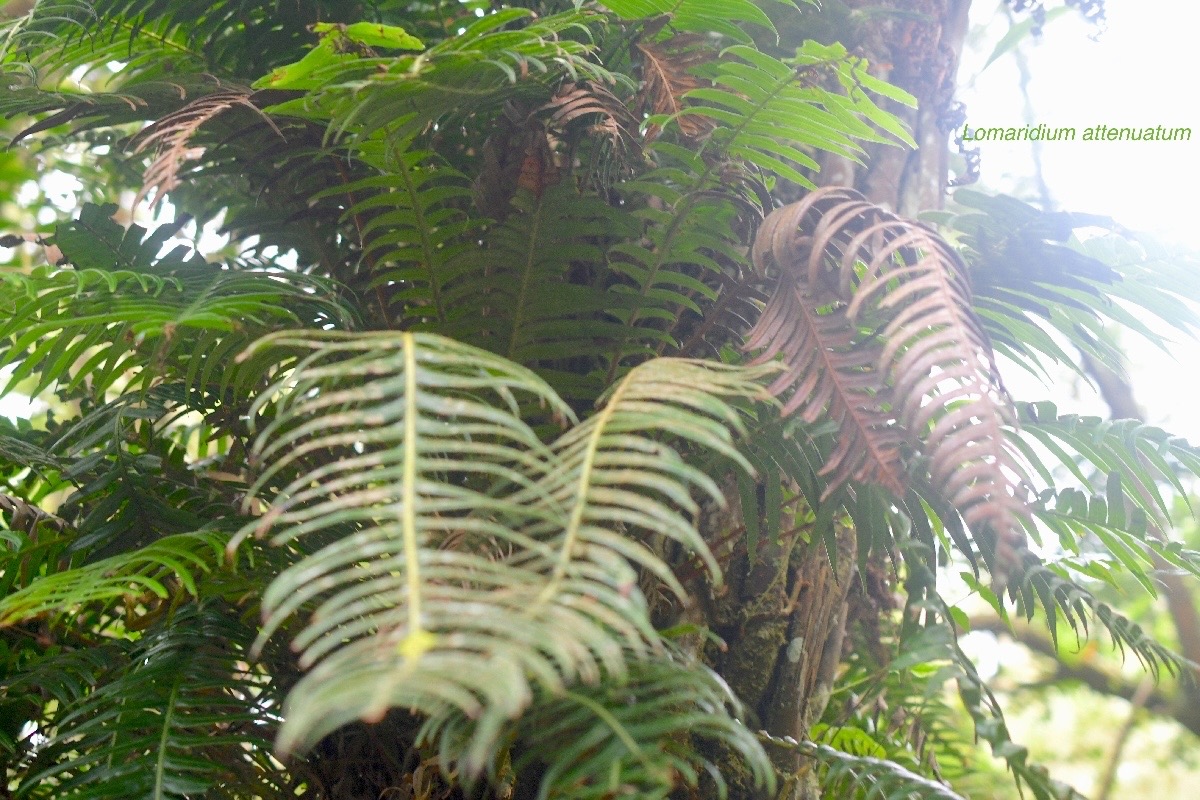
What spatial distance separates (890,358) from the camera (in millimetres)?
689

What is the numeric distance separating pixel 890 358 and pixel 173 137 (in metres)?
0.66

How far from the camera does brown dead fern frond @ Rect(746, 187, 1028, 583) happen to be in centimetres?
58

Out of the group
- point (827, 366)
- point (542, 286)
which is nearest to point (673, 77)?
point (542, 286)

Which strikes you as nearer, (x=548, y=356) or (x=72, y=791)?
(x=72, y=791)

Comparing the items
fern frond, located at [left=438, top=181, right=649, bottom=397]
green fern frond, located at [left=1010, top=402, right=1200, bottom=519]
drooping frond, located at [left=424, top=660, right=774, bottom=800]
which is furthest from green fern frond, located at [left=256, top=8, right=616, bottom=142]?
green fern frond, located at [left=1010, top=402, right=1200, bottom=519]

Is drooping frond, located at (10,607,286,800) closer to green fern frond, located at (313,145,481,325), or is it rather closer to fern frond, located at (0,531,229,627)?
fern frond, located at (0,531,229,627)

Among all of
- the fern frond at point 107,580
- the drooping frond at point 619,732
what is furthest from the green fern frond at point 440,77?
the drooping frond at point 619,732

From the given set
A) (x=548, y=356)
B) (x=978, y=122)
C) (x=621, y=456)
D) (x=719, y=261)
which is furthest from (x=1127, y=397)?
(x=621, y=456)

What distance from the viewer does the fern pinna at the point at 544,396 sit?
22.8 inches

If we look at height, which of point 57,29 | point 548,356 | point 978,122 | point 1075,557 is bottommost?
point 1075,557

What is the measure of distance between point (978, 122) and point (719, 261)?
1.11 m

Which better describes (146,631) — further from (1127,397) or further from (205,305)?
(1127,397)

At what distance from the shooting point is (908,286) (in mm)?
669

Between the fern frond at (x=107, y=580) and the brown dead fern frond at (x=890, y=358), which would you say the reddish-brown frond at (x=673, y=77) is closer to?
the brown dead fern frond at (x=890, y=358)
